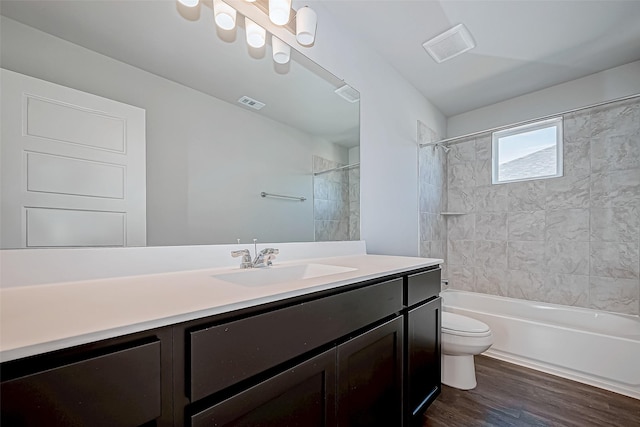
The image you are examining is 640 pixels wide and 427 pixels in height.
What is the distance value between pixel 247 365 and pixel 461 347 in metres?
1.53

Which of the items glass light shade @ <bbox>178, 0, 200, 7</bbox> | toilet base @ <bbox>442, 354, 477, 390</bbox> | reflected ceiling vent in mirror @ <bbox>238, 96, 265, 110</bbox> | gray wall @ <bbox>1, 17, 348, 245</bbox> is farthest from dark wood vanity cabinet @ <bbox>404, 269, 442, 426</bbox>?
glass light shade @ <bbox>178, 0, 200, 7</bbox>

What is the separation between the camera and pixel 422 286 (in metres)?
1.38

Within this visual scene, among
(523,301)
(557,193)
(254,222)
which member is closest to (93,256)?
(254,222)

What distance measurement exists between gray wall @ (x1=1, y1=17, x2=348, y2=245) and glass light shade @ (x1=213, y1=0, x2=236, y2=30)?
343 mm

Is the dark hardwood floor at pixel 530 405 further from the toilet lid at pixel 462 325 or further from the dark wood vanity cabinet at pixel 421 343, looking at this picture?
the toilet lid at pixel 462 325

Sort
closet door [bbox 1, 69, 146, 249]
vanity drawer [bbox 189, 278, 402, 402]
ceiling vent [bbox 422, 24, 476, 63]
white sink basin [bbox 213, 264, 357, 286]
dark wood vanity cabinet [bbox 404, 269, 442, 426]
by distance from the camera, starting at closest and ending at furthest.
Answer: vanity drawer [bbox 189, 278, 402, 402] < closet door [bbox 1, 69, 146, 249] < white sink basin [bbox 213, 264, 357, 286] < dark wood vanity cabinet [bbox 404, 269, 442, 426] < ceiling vent [bbox 422, 24, 476, 63]

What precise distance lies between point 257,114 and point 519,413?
7.01 ft

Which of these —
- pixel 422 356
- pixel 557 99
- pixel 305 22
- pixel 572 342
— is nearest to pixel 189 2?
pixel 305 22

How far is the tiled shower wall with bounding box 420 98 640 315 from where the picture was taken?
221cm

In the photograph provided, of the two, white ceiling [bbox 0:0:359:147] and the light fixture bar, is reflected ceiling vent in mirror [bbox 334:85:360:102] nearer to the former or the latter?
white ceiling [bbox 0:0:359:147]

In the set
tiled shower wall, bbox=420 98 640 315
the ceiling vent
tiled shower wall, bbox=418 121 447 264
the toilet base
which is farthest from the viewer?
tiled shower wall, bbox=418 121 447 264

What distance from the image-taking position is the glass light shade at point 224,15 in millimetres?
1192

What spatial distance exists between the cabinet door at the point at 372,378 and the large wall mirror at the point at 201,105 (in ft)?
2.13

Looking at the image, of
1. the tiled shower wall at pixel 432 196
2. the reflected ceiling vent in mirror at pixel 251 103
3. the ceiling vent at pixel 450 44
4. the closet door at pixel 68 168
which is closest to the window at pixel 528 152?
the tiled shower wall at pixel 432 196
